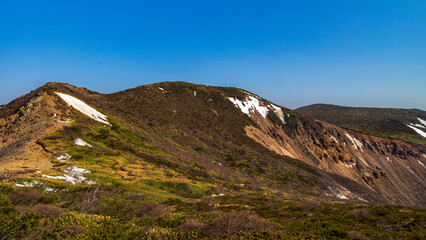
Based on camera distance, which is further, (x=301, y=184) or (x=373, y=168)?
(x=373, y=168)

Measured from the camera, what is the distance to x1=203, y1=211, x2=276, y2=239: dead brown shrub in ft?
Result: 30.7

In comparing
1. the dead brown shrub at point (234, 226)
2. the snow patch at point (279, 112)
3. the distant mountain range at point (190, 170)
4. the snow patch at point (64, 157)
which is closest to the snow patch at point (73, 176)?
the distant mountain range at point (190, 170)

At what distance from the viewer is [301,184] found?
42031 mm

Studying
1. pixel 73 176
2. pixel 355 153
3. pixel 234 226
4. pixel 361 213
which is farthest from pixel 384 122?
pixel 73 176

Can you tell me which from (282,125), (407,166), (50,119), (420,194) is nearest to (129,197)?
(50,119)

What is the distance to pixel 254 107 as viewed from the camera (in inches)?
3155

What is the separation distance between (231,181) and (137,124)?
90.5 feet

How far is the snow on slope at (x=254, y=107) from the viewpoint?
77.0 metres

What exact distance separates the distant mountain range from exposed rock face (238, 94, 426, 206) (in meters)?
0.49

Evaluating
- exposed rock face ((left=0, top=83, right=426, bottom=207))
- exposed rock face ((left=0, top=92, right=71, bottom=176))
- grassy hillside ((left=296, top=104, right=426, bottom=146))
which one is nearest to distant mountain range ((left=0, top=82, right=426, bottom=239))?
exposed rock face ((left=0, top=92, right=71, bottom=176))

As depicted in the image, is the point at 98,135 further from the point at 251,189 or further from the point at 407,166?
the point at 407,166

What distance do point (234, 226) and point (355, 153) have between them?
83019 mm

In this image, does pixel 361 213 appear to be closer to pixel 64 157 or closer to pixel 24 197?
pixel 24 197

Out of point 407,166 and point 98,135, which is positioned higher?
point 98,135
